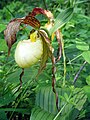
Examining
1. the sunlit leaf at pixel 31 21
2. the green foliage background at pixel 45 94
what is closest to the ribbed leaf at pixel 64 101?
the green foliage background at pixel 45 94

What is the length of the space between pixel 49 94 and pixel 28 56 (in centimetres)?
32

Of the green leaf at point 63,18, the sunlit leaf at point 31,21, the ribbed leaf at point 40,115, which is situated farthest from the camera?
the ribbed leaf at point 40,115

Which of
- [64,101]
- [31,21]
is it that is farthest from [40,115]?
[31,21]

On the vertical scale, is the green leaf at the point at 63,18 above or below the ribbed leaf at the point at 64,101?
above

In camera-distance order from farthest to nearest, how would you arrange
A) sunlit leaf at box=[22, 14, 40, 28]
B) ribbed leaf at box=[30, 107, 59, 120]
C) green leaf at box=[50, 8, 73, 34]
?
ribbed leaf at box=[30, 107, 59, 120], sunlit leaf at box=[22, 14, 40, 28], green leaf at box=[50, 8, 73, 34]

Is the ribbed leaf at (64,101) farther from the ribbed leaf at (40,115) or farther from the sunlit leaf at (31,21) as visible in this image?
the sunlit leaf at (31,21)

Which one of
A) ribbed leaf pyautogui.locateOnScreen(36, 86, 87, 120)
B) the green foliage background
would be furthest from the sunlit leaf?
ribbed leaf pyautogui.locateOnScreen(36, 86, 87, 120)

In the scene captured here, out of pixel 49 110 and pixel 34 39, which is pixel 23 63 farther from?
pixel 49 110

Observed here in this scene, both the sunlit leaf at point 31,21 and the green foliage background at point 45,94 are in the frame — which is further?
the green foliage background at point 45,94

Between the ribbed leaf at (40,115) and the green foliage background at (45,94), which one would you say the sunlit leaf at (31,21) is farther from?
the ribbed leaf at (40,115)

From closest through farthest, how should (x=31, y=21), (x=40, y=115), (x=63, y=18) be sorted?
(x=63, y=18), (x=31, y=21), (x=40, y=115)

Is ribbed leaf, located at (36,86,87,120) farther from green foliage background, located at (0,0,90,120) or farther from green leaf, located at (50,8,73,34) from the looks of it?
green leaf, located at (50,8,73,34)

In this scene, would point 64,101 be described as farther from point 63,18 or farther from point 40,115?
point 63,18

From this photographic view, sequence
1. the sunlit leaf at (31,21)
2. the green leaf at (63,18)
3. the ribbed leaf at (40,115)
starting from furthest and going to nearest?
the ribbed leaf at (40,115), the sunlit leaf at (31,21), the green leaf at (63,18)
